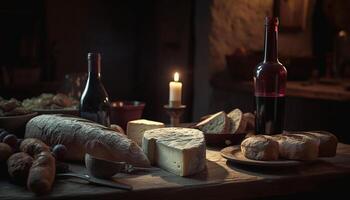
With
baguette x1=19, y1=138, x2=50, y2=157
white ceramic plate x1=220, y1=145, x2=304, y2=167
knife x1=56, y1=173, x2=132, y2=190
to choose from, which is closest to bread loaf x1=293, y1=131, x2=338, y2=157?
white ceramic plate x1=220, y1=145, x2=304, y2=167

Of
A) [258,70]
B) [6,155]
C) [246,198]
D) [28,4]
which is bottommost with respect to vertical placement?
[246,198]

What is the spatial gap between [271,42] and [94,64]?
60 centimetres

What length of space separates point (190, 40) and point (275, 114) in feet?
8.48

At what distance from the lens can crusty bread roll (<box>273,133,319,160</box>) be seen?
1.51 meters

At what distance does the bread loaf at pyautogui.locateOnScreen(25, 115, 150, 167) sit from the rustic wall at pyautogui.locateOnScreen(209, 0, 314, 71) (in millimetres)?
2489

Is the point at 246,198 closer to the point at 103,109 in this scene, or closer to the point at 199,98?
the point at 103,109

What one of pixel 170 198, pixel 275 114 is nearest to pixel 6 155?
pixel 170 198

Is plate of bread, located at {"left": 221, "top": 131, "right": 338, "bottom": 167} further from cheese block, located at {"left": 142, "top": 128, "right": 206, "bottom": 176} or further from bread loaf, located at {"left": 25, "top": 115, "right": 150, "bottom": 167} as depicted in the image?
bread loaf, located at {"left": 25, "top": 115, "right": 150, "bottom": 167}

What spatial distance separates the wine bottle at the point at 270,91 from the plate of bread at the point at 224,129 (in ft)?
0.27

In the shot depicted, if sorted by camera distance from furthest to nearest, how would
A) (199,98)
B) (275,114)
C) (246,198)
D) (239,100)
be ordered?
(199,98) < (239,100) < (275,114) < (246,198)

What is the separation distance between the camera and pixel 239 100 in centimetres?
374

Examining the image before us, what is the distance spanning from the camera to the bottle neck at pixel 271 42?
1.69 metres

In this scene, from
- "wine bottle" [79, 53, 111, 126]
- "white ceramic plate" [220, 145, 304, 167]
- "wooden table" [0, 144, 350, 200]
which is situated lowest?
"wooden table" [0, 144, 350, 200]

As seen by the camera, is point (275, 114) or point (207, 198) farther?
point (275, 114)
